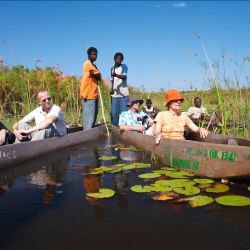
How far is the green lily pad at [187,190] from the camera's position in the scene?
354 cm

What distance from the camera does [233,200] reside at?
10.6 feet

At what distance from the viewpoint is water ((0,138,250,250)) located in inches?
98.3

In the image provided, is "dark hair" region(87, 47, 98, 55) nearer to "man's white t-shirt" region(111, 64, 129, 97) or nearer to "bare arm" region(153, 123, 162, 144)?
"man's white t-shirt" region(111, 64, 129, 97)

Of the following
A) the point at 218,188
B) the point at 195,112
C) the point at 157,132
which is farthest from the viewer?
the point at 195,112

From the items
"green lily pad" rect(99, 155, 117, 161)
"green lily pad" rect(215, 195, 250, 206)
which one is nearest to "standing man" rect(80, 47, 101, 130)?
"green lily pad" rect(99, 155, 117, 161)

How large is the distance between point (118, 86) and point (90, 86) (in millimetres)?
827

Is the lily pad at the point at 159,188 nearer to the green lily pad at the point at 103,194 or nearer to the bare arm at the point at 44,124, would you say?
the green lily pad at the point at 103,194

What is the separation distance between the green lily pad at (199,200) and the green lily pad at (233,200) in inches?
3.2

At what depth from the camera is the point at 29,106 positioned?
825cm

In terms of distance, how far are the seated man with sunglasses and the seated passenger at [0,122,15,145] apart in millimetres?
203

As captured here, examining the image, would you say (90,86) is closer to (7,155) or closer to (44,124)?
(44,124)

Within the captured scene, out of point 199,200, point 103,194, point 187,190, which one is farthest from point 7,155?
point 199,200

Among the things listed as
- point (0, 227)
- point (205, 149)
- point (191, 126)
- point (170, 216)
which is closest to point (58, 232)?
point (0, 227)

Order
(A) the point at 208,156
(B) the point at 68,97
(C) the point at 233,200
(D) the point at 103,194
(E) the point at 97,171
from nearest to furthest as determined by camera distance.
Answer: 1. (C) the point at 233,200
2. (D) the point at 103,194
3. (A) the point at 208,156
4. (E) the point at 97,171
5. (B) the point at 68,97
